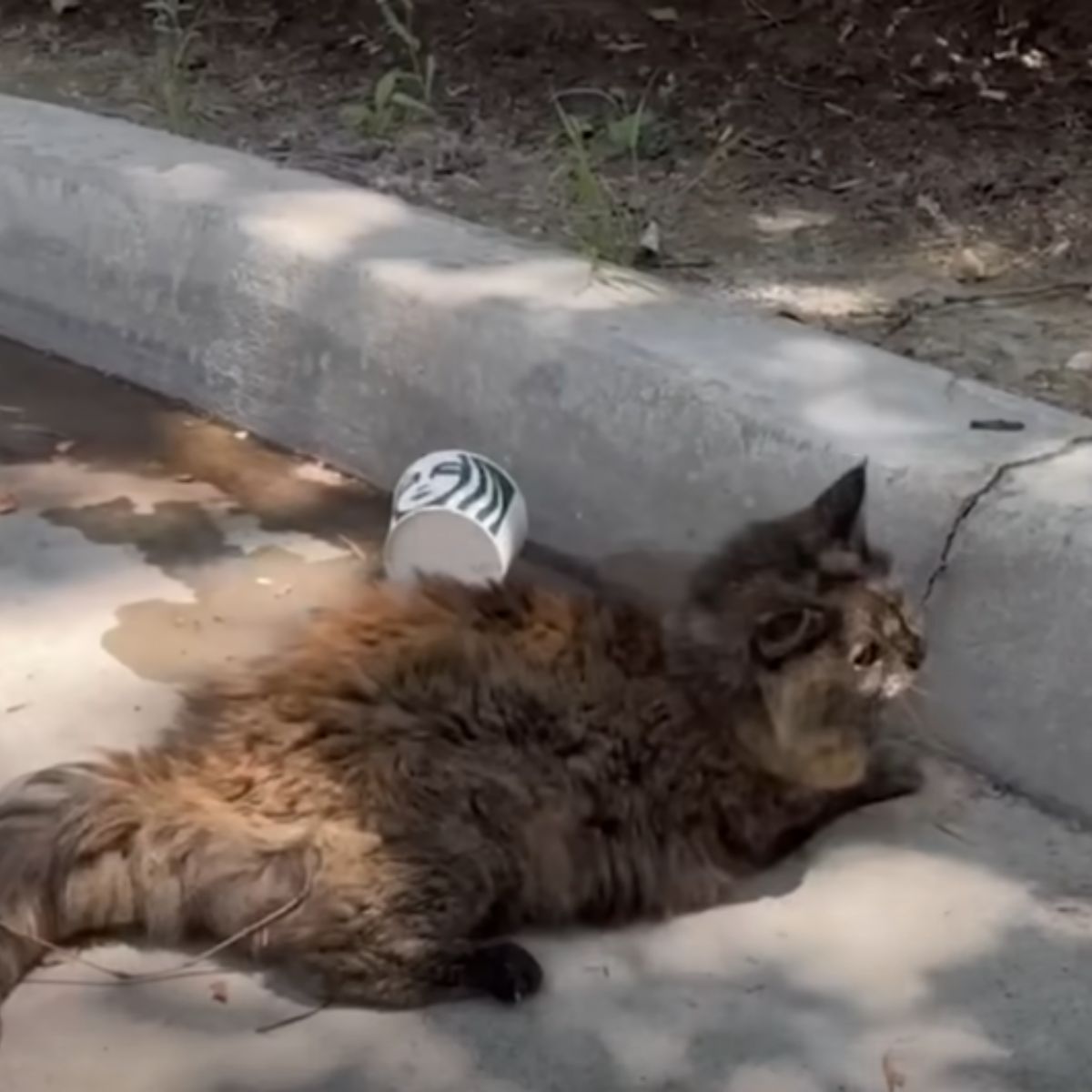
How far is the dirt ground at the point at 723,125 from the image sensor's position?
16.6ft

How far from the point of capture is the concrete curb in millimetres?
3709

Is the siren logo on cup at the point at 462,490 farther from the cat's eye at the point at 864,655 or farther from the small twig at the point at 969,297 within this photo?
the small twig at the point at 969,297

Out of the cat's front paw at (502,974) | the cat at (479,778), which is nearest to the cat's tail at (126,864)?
the cat at (479,778)

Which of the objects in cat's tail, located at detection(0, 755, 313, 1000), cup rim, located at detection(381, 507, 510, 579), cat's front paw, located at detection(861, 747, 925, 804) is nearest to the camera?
cat's tail, located at detection(0, 755, 313, 1000)

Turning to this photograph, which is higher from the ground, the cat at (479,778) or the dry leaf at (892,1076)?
the cat at (479,778)

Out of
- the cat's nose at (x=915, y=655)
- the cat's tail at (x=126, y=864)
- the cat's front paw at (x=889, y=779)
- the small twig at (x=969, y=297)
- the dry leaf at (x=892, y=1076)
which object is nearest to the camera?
the dry leaf at (x=892, y=1076)

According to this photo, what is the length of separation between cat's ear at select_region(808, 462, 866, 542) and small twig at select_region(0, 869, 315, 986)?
0.96 m

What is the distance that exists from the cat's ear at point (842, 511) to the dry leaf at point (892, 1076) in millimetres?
833

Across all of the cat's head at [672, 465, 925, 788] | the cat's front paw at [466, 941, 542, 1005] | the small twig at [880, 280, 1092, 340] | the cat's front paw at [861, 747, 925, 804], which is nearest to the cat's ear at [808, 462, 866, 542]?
the cat's head at [672, 465, 925, 788]

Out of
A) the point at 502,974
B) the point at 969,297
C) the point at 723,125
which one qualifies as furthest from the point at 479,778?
the point at 723,125

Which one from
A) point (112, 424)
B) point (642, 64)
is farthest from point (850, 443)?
point (642, 64)

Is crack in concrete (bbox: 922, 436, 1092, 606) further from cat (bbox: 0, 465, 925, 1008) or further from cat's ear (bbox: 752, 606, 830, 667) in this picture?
cat's ear (bbox: 752, 606, 830, 667)

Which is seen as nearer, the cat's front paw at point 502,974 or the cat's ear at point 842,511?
the cat's front paw at point 502,974

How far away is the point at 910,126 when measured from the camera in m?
6.16
